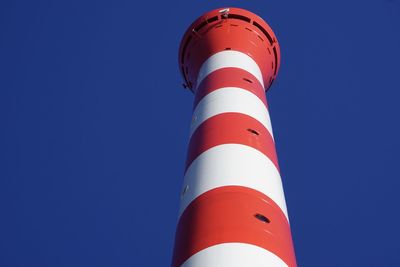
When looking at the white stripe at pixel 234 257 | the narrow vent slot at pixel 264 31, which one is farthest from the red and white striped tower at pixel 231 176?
the narrow vent slot at pixel 264 31

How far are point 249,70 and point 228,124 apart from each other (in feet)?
2.88

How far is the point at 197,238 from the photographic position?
1.80 meters

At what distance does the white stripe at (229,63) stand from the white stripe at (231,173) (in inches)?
40.6

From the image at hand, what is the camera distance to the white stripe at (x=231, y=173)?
2.07 metres

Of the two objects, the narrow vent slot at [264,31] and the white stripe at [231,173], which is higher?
the narrow vent slot at [264,31]

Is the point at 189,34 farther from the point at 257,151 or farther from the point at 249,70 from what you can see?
the point at 257,151

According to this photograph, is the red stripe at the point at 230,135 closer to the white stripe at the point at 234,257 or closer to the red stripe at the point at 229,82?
the red stripe at the point at 229,82

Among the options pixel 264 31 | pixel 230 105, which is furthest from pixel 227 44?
pixel 230 105

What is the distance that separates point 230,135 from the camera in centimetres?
238

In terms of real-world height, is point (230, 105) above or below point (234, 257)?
above

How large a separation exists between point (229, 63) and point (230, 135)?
3.13ft

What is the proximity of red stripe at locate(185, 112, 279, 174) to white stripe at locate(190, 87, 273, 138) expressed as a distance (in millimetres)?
56

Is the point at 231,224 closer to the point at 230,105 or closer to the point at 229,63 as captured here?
the point at 230,105

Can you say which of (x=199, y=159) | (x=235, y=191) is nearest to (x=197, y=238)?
(x=235, y=191)
